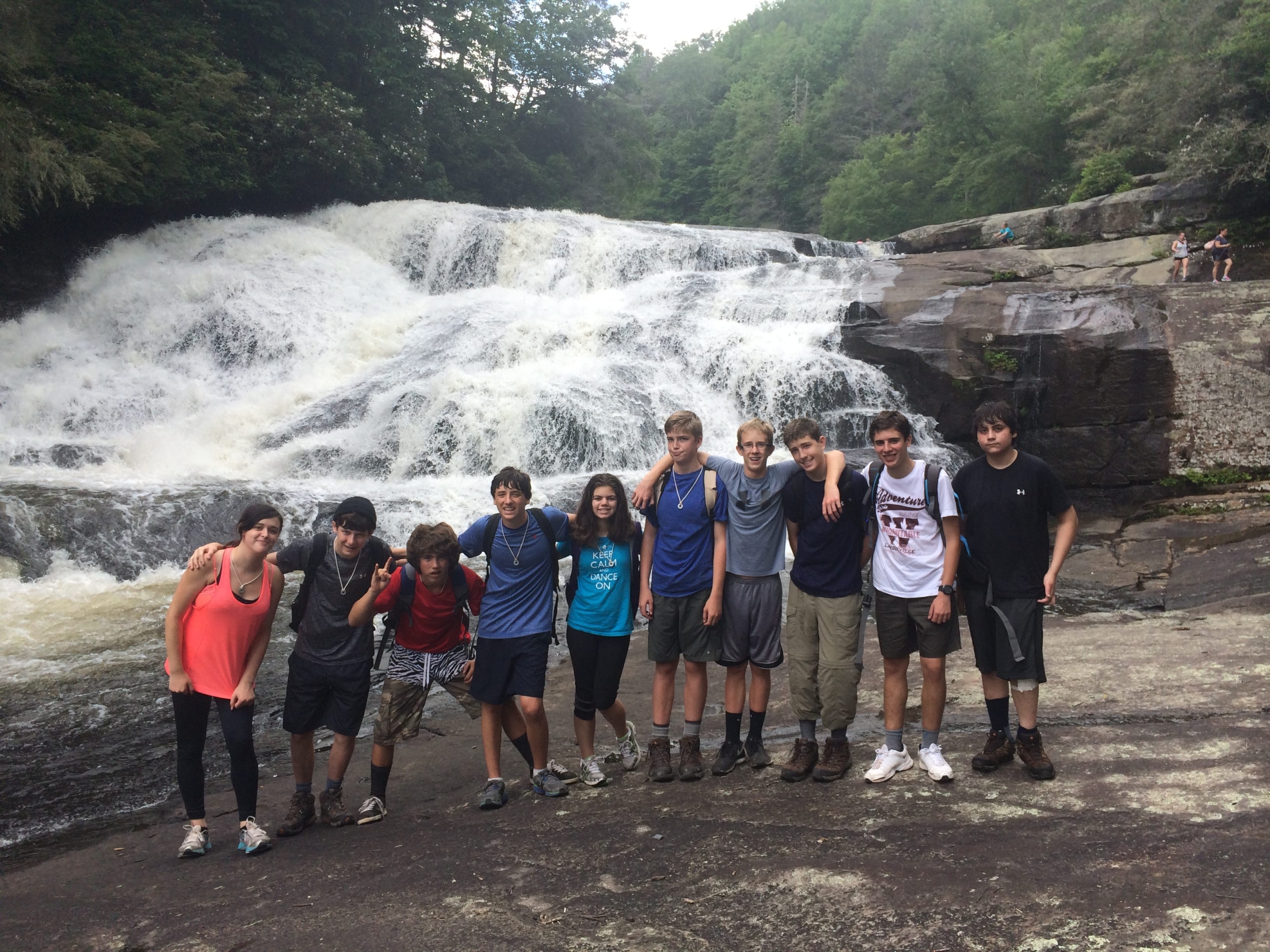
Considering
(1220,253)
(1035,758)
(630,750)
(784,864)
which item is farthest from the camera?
(1220,253)

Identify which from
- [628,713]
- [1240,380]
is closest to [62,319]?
[628,713]

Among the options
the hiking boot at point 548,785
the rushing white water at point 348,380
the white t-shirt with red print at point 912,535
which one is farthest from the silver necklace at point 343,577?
the rushing white water at point 348,380

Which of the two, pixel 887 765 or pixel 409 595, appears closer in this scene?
pixel 887 765

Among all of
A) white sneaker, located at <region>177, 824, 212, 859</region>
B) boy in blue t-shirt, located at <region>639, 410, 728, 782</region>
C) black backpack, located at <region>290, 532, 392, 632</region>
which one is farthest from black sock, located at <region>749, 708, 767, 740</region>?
white sneaker, located at <region>177, 824, 212, 859</region>

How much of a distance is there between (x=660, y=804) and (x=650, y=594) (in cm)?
94

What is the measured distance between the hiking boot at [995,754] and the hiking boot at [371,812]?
8.72 ft

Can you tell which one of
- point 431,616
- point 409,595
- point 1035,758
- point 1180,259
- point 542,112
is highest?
point 542,112

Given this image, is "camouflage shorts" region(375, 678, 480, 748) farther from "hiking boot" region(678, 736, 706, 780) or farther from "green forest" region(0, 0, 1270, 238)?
"green forest" region(0, 0, 1270, 238)

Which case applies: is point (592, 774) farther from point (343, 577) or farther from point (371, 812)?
point (343, 577)

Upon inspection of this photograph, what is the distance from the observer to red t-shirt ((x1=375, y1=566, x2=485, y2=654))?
4.27m

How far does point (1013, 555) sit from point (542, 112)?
3385 centimetres

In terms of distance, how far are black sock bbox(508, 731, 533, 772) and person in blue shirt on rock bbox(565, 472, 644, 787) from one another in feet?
0.81

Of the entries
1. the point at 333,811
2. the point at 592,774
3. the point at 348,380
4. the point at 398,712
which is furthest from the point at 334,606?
the point at 348,380

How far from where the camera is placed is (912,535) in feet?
13.3
